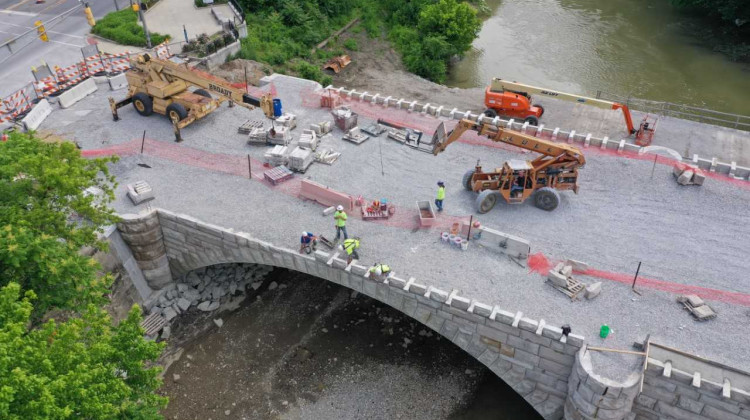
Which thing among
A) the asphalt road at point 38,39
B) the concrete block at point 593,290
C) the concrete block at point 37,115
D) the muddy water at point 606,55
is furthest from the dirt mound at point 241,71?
the concrete block at point 593,290

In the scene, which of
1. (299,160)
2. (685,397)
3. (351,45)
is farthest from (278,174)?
(351,45)

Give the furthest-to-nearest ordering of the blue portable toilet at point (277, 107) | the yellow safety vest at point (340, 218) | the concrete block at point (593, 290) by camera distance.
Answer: the blue portable toilet at point (277, 107)
the yellow safety vest at point (340, 218)
the concrete block at point (593, 290)

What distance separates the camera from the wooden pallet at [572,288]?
77.1 ft

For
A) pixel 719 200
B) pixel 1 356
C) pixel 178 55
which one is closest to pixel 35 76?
pixel 178 55

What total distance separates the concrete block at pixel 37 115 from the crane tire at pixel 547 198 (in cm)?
2924

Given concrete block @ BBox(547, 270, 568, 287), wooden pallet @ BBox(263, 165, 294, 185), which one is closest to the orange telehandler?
concrete block @ BBox(547, 270, 568, 287)

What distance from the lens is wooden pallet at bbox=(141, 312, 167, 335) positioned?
29319 mm

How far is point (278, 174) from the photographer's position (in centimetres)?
3048

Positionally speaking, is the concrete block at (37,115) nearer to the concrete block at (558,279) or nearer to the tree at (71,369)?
the tree at (71,369)

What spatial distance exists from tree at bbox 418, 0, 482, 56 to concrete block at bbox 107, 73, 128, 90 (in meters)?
27.9

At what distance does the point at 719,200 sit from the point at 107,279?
28.6m

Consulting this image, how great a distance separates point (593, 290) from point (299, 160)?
16.1m

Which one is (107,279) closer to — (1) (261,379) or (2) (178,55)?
(1) (261,379)

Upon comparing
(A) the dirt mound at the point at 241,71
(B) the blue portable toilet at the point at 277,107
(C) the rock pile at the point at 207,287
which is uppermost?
(B) the blue portable toilet at the point at 277,107
